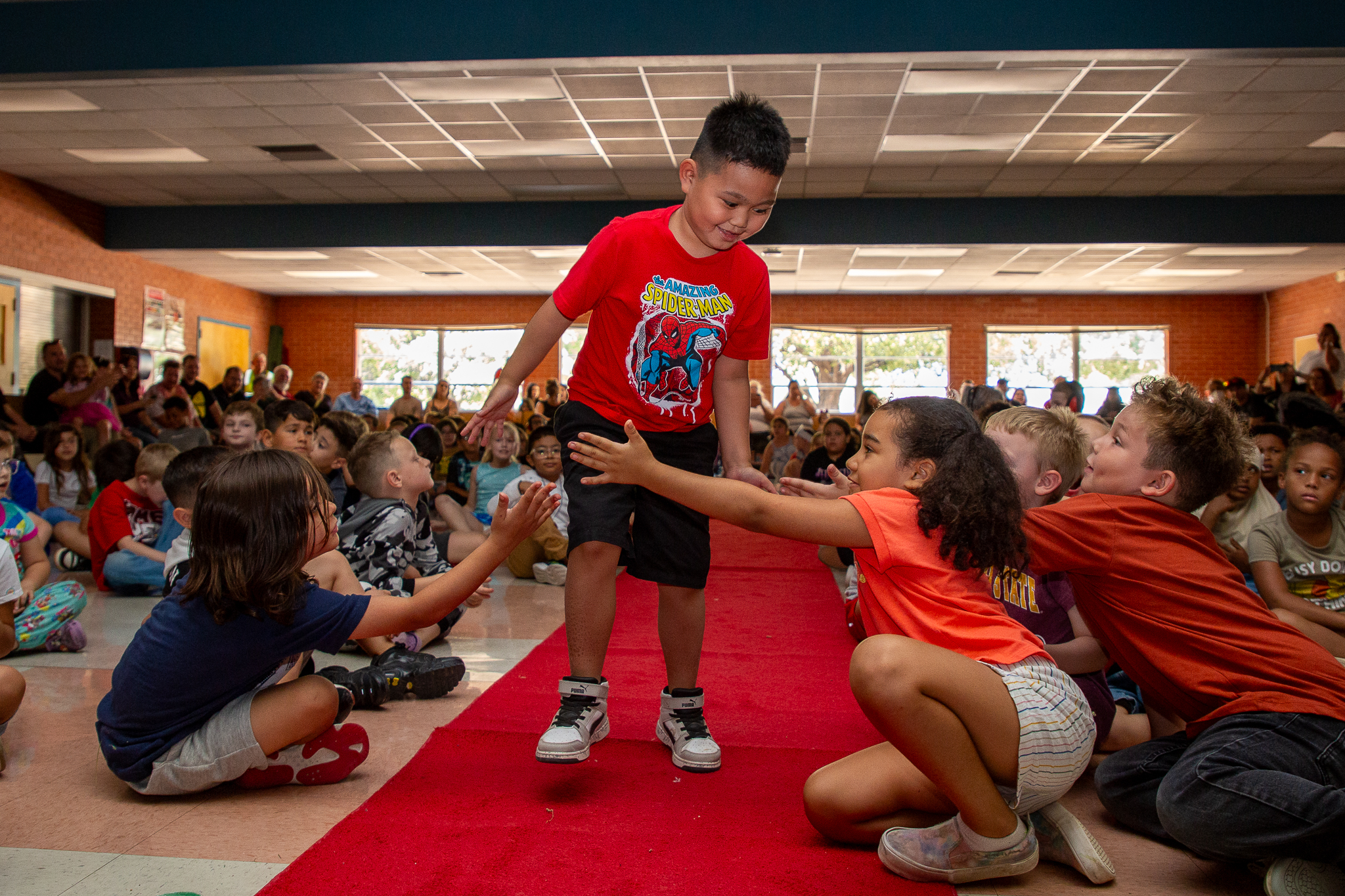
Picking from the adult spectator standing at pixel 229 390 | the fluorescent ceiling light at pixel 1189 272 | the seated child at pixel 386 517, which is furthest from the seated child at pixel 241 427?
the fluorescent ceiling light at pixel 1189 272

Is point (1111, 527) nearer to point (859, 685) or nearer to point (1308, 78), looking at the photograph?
point (859, 685)

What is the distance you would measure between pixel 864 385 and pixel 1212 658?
12.9 meters

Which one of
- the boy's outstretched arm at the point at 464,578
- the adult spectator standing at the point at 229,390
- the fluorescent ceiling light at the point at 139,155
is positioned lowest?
the boy's outstretched arm at the point at 464,578

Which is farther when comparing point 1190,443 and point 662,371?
point 662,371

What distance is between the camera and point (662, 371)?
178 centimetres

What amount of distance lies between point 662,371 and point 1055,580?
923 mm

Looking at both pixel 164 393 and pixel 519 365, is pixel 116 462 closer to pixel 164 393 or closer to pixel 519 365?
pixel 519 365

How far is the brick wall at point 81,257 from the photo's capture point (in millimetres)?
8703

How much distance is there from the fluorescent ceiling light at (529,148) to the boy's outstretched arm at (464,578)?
6429 mm

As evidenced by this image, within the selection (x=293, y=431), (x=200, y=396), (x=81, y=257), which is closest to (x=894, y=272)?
(x=200, y=396)

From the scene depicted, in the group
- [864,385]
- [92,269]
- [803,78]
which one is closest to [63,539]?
→ [803,78]

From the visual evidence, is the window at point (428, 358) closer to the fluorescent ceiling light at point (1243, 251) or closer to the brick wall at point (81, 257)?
the brick wall at point (81, 257)

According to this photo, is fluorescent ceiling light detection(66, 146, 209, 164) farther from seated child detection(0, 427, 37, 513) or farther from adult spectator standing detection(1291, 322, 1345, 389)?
adult spectator standing detection(1291, 322, 1345, 389)

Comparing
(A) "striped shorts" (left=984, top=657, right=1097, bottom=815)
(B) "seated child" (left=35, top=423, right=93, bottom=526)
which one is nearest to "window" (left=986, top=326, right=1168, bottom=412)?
(B) "seated child" (left=35, top=423, right=93, bottom=526)
